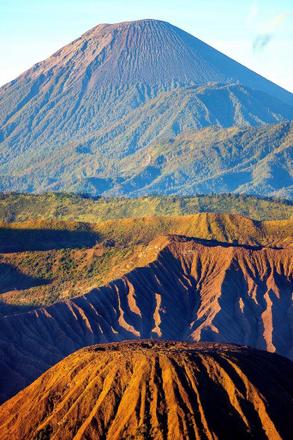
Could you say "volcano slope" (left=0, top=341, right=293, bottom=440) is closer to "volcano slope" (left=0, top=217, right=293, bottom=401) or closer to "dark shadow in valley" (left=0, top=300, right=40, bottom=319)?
"volcano slope" (left=0, top=217, right=293, bottom=401)

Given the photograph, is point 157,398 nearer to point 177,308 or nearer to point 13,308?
point 177,308

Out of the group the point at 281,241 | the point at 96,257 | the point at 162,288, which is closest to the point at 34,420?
the point at 162,288

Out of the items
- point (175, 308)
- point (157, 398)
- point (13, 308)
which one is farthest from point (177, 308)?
point (157, 398)

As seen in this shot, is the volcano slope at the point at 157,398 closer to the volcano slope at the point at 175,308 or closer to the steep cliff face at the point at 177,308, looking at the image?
the volcano slope at the point at 175,308

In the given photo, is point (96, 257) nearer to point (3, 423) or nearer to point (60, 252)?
point (60, 252)

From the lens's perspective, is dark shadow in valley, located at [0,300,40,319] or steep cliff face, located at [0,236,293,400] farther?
dark shadow in valley, located at [0,300,40,319]

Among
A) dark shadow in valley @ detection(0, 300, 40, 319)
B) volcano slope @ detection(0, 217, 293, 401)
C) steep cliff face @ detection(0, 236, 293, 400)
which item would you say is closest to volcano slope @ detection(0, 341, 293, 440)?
volcano slope @ detection(0, 217, 293, 401)

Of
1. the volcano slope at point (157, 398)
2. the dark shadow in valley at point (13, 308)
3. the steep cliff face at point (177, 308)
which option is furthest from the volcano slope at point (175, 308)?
the volcano slope at point (157, 398)
